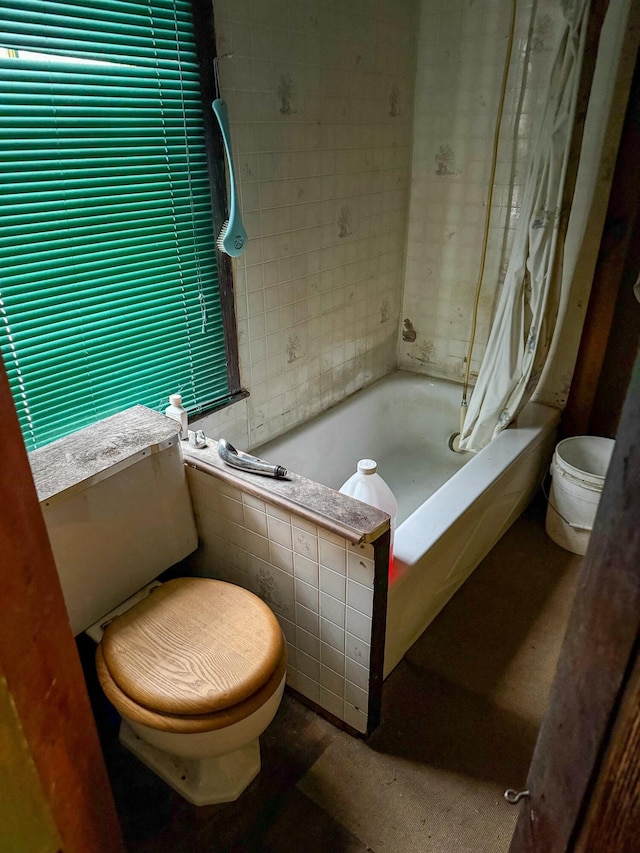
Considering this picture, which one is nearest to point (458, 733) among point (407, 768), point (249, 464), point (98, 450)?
point (407, 768)

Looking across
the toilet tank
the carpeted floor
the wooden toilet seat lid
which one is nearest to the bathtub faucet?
the toilet tank

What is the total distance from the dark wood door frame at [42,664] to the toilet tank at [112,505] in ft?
2.39

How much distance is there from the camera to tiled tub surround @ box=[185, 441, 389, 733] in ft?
4.42

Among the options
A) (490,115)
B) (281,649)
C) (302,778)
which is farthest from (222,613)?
(490,115)

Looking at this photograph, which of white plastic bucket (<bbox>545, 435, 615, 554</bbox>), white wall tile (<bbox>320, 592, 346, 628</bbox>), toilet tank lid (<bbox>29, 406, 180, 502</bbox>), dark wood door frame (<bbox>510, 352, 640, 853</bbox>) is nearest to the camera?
dark wood door frame (<bbox>510, 352, 640, 853</bbox>)

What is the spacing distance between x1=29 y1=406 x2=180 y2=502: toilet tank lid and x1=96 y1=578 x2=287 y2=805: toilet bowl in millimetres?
359

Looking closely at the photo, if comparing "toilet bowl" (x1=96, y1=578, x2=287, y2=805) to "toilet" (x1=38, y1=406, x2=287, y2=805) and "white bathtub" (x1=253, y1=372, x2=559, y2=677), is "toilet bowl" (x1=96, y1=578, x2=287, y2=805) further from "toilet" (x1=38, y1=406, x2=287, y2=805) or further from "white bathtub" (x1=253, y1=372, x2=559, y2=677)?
"white bathtub" (x1=253, y1=372, x2=559, y2=677)

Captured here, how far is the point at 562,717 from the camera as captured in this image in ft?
1.70

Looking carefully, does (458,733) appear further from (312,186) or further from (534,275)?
(312,186)

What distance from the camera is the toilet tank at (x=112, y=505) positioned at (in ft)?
4.27

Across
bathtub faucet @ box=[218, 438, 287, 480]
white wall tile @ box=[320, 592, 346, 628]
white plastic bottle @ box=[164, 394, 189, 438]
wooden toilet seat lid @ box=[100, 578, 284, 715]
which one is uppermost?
white plastic bottle @ box=[164, 394, 189, 438]

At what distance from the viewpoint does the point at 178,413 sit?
1678 millimetres

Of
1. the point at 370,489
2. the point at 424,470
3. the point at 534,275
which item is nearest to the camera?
the point at 370,489

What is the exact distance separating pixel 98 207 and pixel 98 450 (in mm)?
620
